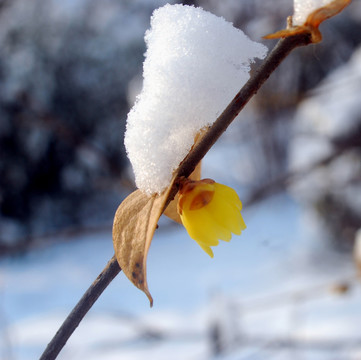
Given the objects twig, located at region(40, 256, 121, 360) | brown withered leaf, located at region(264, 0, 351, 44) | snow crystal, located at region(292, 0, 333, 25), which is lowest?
twig, located at region(40, 256, 121, 360)

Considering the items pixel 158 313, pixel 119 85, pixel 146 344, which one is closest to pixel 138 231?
pixel 146 344

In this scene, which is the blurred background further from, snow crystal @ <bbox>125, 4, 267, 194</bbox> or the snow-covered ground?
snow crystal @ <bbox>125, 4, 267, 194</bbox>

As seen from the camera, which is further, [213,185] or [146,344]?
[146,344]

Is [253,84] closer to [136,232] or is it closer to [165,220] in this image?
[136,232]

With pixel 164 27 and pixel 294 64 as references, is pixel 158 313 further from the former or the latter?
pixel 164 27

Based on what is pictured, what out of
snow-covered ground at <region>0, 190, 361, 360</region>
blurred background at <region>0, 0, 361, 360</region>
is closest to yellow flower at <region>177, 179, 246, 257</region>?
snow-covered ground at <region>0, 190, 361, 360</region>

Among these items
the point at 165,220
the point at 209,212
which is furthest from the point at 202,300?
the point at 209,212
